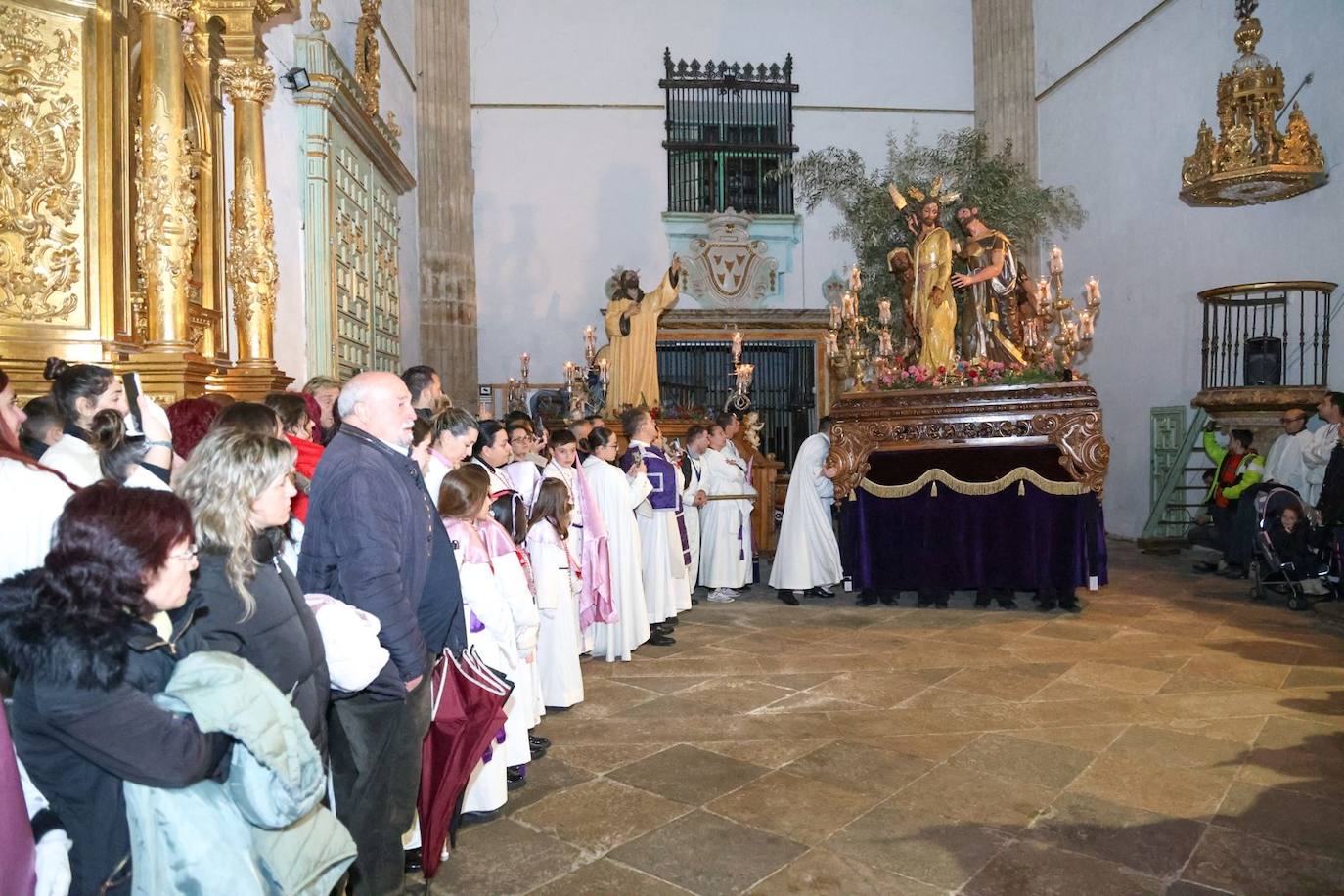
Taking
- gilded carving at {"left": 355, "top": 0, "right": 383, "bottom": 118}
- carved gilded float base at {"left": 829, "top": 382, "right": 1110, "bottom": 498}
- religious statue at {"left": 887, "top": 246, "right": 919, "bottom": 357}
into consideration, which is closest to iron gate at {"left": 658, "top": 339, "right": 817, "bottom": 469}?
gilded carving at {"left": 355, "top": 0, "right": 383, "bottom": 118}

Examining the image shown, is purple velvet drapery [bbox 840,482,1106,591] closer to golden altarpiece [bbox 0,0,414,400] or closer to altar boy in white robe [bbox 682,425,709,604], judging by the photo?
altar boy in white robe [bbox 682,425,709,604]

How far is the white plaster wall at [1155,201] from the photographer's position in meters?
10.3

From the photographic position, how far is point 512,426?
6035 mm

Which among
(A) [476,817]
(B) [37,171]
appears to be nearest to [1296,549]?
(A) [476,817]

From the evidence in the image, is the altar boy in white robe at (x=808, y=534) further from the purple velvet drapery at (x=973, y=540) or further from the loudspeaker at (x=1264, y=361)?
the loudspeaker at (x=1264, y=361)

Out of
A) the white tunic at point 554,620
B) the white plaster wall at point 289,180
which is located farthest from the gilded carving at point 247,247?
the white tunic at point 554,620

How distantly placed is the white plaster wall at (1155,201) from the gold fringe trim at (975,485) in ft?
14.1

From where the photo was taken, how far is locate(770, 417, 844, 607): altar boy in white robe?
8.86m

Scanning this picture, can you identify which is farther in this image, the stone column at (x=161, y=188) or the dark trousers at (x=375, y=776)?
the stone column at (x=161, y=188)

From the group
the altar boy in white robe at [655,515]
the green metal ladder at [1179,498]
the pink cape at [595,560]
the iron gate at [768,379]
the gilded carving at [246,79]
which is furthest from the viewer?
the iron gate at [768,379]

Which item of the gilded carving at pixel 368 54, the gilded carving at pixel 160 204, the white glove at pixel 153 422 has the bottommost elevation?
the white glove at pixel 153 422

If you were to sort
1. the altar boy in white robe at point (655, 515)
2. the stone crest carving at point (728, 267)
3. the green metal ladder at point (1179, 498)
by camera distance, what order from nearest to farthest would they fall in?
the altar boy in white robe at point (655, 515) → the green metal ladder at point (1179, 498) → the stone crest carving at point (728, 267)

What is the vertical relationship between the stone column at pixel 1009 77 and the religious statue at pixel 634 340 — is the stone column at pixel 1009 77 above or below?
above

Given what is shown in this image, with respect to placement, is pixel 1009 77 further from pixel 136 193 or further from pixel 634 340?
pixel 136 193
